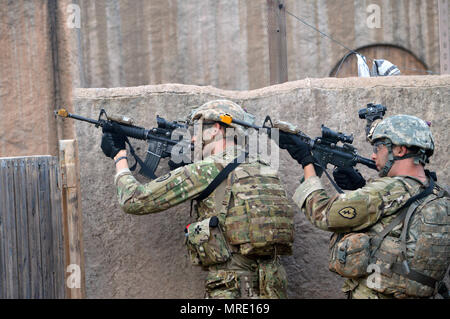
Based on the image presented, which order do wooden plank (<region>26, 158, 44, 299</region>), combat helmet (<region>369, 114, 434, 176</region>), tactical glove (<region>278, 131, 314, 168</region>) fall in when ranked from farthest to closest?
wooden plank (<region>26, 158, 44, 299</region>), tactical glove (<region>278, 131, 314, 168</region>), combat helmet (<region>369, 114, 434, 176</region>)

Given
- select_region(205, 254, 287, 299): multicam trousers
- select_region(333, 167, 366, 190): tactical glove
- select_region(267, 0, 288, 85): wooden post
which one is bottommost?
select_region(205, 254, 287, 299): multicam trousers

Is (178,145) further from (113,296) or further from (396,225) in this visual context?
(396,225)

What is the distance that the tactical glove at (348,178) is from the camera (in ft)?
12.4

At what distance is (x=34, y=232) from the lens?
3.86 meters

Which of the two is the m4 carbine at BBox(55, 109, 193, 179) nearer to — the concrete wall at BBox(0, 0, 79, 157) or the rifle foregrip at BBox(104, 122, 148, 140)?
the rifle foregrip at BBox(104, 122, 148, 140)

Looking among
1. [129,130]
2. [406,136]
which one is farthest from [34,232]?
[406,136]

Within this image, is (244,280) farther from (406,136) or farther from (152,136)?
(406,136)

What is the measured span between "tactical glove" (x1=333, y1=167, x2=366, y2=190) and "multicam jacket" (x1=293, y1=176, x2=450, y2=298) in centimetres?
54

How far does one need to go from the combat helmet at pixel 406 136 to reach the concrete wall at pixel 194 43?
4504 mm

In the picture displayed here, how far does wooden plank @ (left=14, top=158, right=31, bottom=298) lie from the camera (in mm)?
3826

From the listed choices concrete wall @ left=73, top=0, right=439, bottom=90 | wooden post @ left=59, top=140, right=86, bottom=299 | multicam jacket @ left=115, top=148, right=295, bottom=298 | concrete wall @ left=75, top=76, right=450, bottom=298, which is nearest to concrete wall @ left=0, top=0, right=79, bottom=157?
concrete wall @ left=73, top=0, right=439, bottom=90

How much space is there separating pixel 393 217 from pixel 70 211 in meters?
2.01

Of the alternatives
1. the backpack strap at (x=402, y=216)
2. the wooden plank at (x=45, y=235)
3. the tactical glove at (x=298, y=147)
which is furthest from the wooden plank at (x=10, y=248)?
the backpack strap at (x=402, y=216)
